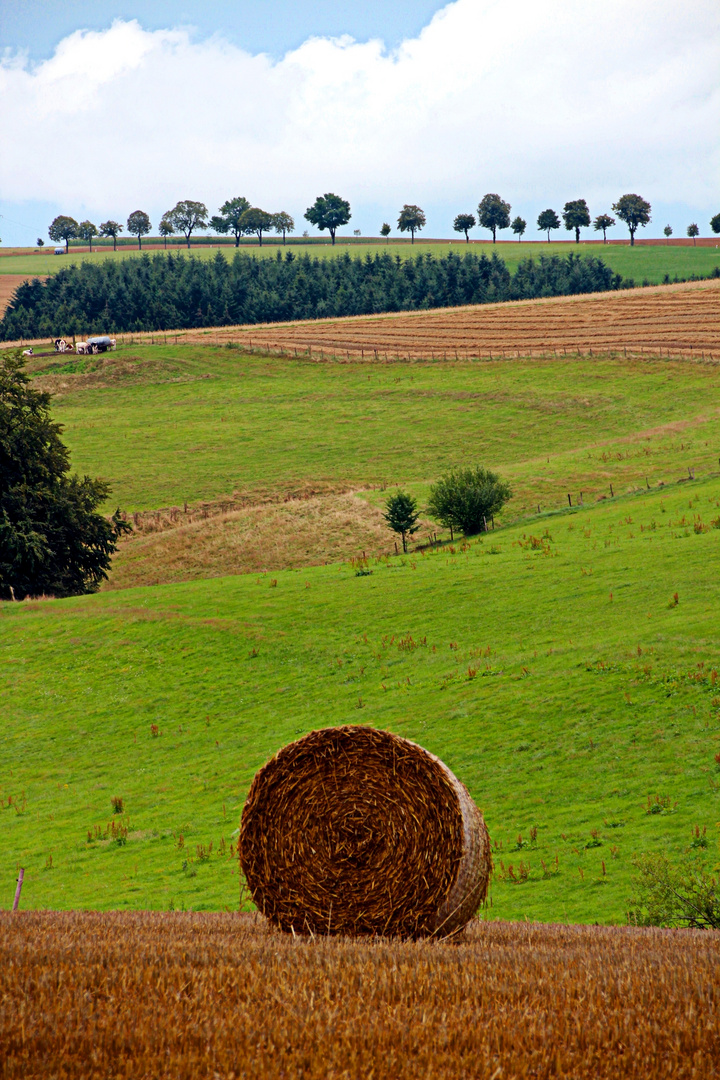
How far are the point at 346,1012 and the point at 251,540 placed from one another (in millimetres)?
56104

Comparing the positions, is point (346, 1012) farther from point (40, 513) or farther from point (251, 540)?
point (251, 540)

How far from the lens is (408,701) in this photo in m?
29.7

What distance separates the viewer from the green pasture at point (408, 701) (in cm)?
2052

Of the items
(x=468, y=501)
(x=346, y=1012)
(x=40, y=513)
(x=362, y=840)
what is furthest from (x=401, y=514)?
(x=346, y=1012)

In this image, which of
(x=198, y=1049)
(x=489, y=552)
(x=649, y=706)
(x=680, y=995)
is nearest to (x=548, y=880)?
(x=649, y=706)

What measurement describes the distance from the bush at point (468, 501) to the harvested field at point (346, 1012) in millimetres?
47593

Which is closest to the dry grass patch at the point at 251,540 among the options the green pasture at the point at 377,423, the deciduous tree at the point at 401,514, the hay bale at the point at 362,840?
the deciduous tree at the point at 401,514

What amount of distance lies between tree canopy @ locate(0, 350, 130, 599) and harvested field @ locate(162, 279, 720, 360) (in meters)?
65.4

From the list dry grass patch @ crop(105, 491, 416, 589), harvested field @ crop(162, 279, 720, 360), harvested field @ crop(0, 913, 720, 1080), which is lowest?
dry grass patch @ crop(105, 491, 416, 589)

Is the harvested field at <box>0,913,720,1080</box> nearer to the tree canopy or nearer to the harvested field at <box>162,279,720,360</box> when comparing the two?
the tree canopy

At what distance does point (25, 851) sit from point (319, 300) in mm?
146661

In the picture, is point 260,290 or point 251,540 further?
point 260,290

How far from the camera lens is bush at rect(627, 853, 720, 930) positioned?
1354cm

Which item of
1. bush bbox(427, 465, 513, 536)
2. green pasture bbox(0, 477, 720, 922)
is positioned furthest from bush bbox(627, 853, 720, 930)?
bush bbox(427, 465, 513, 536)
